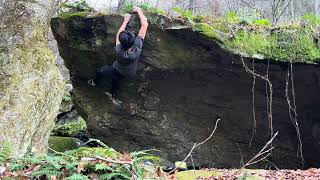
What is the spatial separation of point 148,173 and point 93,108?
5.98m

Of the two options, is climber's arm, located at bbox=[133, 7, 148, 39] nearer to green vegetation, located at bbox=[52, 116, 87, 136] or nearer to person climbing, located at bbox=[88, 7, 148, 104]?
person climbing, located at bbox=[88, 7, 148, 104]

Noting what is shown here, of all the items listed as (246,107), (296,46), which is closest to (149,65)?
(246,107)

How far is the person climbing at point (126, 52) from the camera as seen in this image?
8.36m

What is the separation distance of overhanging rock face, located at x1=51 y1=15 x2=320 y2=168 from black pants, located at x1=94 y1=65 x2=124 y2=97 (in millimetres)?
179

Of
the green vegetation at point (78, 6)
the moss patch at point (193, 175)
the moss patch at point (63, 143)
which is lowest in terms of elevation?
the moss patch at point (63, 143)

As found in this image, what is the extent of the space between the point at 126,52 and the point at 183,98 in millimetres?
2294

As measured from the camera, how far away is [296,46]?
9148 mm

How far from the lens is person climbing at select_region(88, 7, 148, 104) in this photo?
27.4 ft

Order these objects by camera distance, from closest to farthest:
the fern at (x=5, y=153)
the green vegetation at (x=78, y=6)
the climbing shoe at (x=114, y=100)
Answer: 1. the fern at (x=5, y=153)
2. the green vegetation at (x=78, y=6)
3. the climbing shoe at (x=114, y=100)

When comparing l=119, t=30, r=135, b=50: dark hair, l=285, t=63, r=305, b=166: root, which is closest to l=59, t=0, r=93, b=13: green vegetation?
l=119, t=30, r=135, b=50: dark hair

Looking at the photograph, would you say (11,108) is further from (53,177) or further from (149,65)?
(149,65)

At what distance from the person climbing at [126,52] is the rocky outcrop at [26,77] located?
7.11ft

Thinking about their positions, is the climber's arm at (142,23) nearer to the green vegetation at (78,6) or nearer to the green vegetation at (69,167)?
the green vegetation at (78,6)

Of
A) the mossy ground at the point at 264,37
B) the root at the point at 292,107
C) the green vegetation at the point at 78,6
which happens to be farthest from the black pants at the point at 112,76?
the root at the point at 292,107
